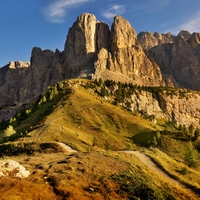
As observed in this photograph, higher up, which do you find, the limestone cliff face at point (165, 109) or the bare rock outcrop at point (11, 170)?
the bare rock outcrop at point (11, 170)

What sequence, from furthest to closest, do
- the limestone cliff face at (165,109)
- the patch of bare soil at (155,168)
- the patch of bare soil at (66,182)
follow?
the limestone cliff face at (165,109) → the patch of bare soil at (155,168) → the patch of bare soil at (66,182)

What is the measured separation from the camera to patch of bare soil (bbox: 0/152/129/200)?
68.7 ft

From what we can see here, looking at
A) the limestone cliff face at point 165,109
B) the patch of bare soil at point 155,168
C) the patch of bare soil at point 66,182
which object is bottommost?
the limestone cliff face at point 165,109

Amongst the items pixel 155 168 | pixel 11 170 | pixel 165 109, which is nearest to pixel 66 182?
pixel 11 170

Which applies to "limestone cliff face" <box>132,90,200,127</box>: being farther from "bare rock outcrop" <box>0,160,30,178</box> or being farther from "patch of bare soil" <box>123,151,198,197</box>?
"bare rock outcrop" <box>0,160,30,178</box>

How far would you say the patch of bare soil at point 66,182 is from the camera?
21.0 m

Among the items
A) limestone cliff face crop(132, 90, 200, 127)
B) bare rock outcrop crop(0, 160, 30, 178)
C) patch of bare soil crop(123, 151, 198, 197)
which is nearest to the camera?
bare rock outcrop crop(0, 160, 30, 178)

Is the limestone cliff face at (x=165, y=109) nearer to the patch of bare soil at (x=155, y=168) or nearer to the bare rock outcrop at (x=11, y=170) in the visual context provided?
the patch of bare soil at (x=155, y=168)

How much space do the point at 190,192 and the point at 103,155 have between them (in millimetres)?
11205

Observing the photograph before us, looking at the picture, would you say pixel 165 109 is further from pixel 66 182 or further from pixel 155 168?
pixel 66 182

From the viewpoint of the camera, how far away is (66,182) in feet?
78.3

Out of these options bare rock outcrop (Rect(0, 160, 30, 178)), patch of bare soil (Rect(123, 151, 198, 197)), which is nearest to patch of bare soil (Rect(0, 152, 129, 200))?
bare rock outcrop (Rect(0, 160, 30, 178))

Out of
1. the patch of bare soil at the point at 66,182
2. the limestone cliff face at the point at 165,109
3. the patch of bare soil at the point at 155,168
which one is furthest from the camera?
the limestone cliff face at the point at 165,109

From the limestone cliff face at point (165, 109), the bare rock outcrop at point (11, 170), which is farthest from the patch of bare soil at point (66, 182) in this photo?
the limestone cliff face at point (165, 109)
